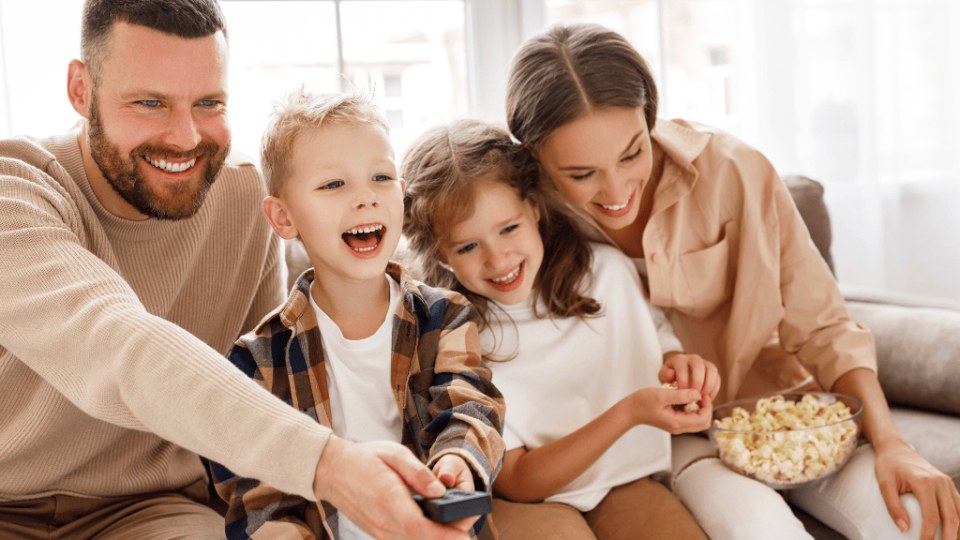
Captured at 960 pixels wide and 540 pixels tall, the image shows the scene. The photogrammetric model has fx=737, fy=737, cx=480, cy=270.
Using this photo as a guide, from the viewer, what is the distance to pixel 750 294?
59.8 inches

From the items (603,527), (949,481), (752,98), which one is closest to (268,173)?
(603,527)

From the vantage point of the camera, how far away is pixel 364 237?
3.85ft

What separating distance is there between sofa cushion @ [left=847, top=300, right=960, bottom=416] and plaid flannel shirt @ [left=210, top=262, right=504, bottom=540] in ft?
3.15

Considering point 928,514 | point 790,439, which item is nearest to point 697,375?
point 790,439

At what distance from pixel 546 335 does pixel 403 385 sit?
0.38 m

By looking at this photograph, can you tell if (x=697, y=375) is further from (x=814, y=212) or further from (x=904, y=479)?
(x=814, y=212)

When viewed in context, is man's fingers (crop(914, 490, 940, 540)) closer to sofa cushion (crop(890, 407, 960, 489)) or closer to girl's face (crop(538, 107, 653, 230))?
sofa cushion (crop(890, 407, 960, 489))

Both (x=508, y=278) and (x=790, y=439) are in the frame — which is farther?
(x=508, y=278)

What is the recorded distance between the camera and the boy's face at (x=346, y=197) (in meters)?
1.13

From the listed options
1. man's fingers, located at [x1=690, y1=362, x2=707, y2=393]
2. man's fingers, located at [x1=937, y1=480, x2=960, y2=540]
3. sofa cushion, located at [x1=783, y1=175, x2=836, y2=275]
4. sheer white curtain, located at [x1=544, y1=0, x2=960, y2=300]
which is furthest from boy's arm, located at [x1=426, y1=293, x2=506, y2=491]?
sheer white curtain, located at [x1=544, y1=0, x2=960, y2=300]

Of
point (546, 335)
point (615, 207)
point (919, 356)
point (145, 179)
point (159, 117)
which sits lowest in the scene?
point (919, 356)

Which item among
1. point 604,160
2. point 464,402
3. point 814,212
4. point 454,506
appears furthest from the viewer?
point 814,212

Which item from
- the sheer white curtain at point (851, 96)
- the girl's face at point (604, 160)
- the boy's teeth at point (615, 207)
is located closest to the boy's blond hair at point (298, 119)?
the girl's face at point (604, 160)

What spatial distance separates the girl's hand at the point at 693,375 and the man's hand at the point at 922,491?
314mm
